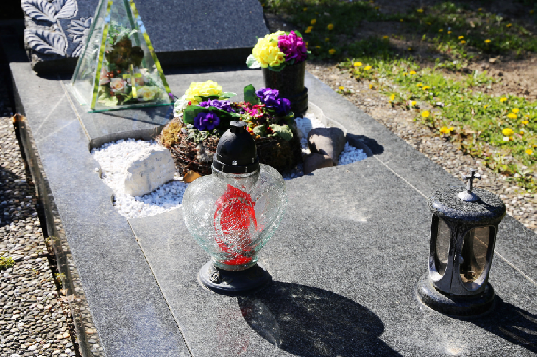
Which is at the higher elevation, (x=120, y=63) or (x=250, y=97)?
(x=120, y=63)

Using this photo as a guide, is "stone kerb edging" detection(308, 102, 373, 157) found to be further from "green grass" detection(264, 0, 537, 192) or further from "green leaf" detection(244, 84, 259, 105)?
"green grass" detection(264, 0, 537, 192)

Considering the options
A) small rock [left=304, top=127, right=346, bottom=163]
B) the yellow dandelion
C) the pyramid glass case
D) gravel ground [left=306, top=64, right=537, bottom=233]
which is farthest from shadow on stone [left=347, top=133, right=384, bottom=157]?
the pyramid glass case

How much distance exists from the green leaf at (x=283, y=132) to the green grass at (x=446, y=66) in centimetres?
164

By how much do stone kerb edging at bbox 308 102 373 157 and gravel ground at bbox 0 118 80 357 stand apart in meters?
2.44

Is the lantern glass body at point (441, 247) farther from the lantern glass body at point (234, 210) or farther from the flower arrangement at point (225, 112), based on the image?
the flower arrangement at point (225, 112)

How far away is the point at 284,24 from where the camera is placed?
27.6 feet

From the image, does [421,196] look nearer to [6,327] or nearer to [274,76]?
[274,76]

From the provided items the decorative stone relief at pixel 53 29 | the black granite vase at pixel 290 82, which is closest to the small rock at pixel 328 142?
the black granite vase at pixel 290 82

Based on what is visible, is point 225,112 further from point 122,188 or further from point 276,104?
point 122,188

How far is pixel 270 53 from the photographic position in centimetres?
459

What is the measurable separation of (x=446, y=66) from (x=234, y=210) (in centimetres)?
501

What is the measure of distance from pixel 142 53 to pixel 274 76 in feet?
3.85

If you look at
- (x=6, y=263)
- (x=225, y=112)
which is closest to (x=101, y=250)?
(x=6, y=263)

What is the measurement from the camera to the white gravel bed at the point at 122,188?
3596 mm
